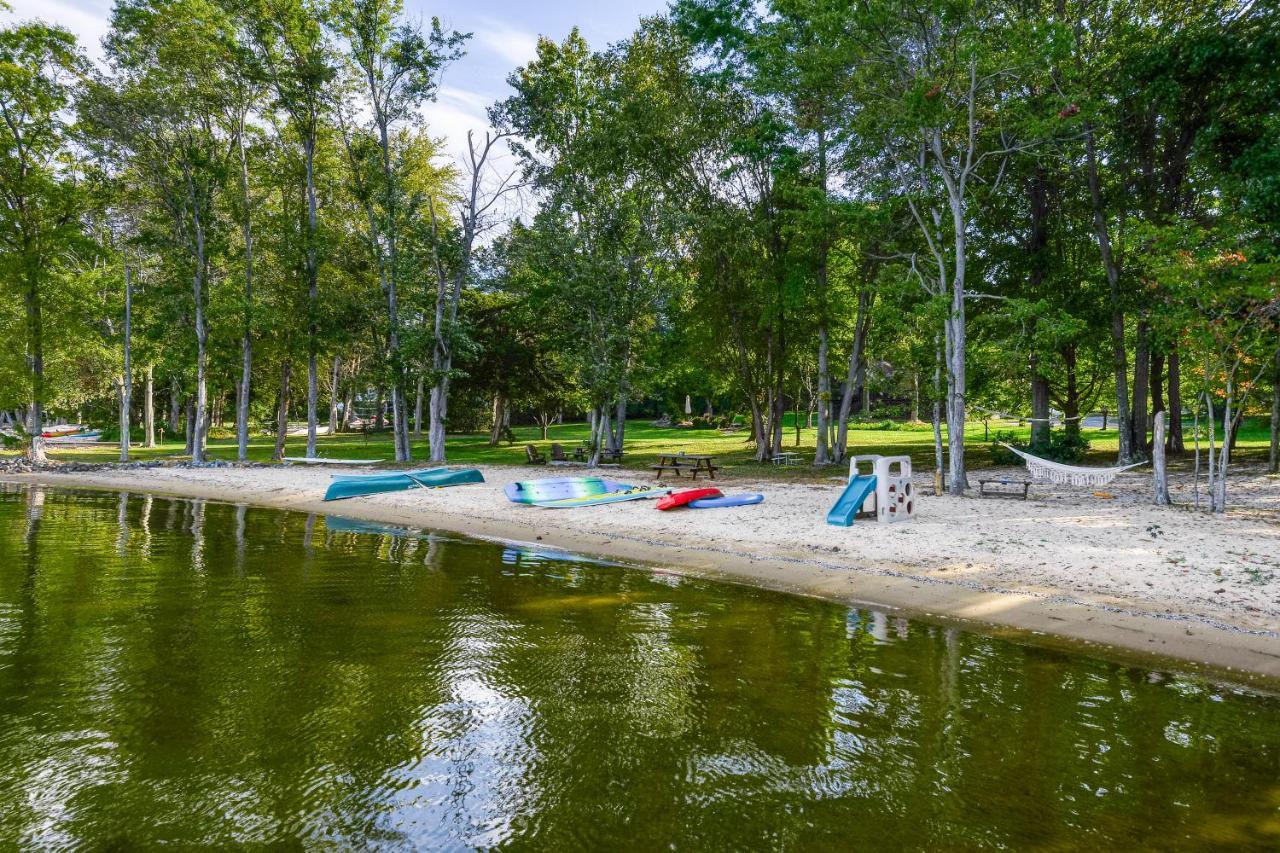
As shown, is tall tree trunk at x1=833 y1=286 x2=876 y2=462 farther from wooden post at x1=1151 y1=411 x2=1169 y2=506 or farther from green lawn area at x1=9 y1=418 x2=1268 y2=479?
wooden post at x1=1151 y1=411 x2=1169 y2=506

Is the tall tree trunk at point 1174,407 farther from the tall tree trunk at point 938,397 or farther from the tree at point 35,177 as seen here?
the tree at point 35,177

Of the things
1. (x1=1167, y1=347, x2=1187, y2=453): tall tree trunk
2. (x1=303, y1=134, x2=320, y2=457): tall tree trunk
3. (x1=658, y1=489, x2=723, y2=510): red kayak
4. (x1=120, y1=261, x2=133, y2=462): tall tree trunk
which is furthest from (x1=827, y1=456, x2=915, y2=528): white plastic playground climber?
(x1=120, y1=261, x2=133, y2=462): tall tree trunk

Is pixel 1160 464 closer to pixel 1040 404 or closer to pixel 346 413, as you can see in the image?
pixel 1040 404

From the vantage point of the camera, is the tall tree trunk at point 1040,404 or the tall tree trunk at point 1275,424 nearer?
the tall tree trunk at point 1275,424

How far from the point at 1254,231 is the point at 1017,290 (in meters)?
7.41

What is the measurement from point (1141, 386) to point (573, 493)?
1876 cm

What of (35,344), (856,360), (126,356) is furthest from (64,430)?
(856,360)

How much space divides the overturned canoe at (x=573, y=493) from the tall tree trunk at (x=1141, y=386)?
52.2ft

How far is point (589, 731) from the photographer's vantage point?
17.4 ft

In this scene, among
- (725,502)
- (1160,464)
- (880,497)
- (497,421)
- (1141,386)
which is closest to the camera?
(880,497)

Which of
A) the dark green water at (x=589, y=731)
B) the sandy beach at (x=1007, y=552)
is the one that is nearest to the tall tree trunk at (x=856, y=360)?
the sandy beach at (x=1007, y=552)

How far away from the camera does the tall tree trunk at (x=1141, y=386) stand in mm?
20547

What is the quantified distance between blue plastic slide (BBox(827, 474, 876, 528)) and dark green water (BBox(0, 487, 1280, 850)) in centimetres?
374

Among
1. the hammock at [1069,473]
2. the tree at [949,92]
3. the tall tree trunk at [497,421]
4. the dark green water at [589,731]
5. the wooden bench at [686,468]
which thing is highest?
A: the tree at [949,92]
